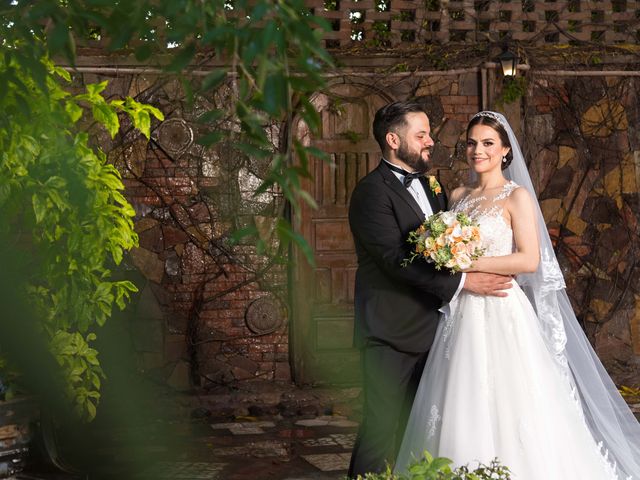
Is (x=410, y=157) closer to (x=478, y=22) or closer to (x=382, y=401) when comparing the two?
(x=382, y=401)

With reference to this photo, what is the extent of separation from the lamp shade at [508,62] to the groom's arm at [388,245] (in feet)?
12.3

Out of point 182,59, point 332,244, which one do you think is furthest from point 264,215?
point 182,59

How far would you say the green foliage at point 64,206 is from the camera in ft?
13.5

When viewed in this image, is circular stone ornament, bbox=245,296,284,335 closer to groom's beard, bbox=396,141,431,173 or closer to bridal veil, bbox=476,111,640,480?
bridal veil, bbox=476,111,640,480

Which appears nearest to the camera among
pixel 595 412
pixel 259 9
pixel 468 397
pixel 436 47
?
pixel 259 9

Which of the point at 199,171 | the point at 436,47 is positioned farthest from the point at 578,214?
the point at 199,171

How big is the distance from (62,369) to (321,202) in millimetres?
3747

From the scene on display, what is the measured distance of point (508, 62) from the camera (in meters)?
7.82

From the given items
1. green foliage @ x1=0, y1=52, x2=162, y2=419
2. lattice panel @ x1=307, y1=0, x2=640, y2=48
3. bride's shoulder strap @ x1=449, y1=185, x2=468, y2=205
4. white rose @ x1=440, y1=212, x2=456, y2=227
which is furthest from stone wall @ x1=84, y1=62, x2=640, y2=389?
white rose @ x1=440, y1=212, x2=456, y2=227

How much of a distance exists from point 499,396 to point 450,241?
0.75 m

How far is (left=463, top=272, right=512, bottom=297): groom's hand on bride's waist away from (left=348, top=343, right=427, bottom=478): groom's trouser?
415mm

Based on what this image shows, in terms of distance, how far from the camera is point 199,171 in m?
7.92

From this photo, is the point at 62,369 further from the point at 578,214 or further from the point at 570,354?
the point at 578,214

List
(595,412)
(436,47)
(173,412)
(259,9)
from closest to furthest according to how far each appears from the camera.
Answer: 1. (259,9)
2. (595,412)
3. (173,412)
4. (436,47)
